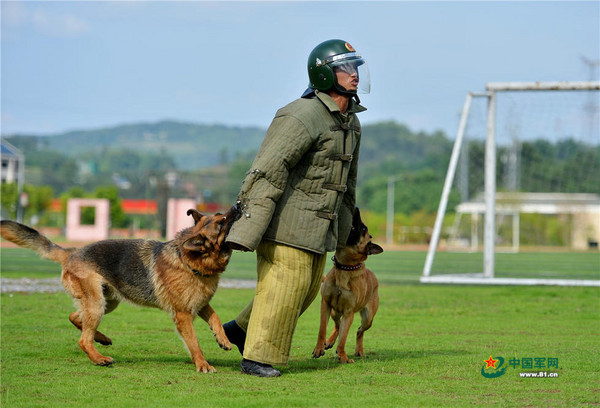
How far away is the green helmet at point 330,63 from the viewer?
6789 millimetres

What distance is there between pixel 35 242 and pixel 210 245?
1.99 meters

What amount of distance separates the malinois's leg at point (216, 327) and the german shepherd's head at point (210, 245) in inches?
16.8

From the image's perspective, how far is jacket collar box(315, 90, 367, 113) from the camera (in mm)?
6777

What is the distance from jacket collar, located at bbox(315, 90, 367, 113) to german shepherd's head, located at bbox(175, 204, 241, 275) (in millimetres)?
1233

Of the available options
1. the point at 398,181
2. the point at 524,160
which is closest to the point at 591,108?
the point at 524,160

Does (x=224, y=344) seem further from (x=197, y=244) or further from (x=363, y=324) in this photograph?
(x=363, y=324)

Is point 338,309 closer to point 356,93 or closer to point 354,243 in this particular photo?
point 354,243

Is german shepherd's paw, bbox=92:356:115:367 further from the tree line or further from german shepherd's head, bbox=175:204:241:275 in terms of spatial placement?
the tree line

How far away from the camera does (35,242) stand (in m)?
7.62

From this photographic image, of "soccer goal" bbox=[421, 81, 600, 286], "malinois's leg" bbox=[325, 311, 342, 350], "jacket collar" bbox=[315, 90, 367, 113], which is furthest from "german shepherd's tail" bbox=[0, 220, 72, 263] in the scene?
"soccer goal" bbox=[421, 81, 600, 286]

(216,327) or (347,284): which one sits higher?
(347,284)

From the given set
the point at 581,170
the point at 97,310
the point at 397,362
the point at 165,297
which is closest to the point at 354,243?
the point at 397,362

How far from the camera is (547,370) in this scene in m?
6.84

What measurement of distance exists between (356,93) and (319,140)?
2.19 ft
